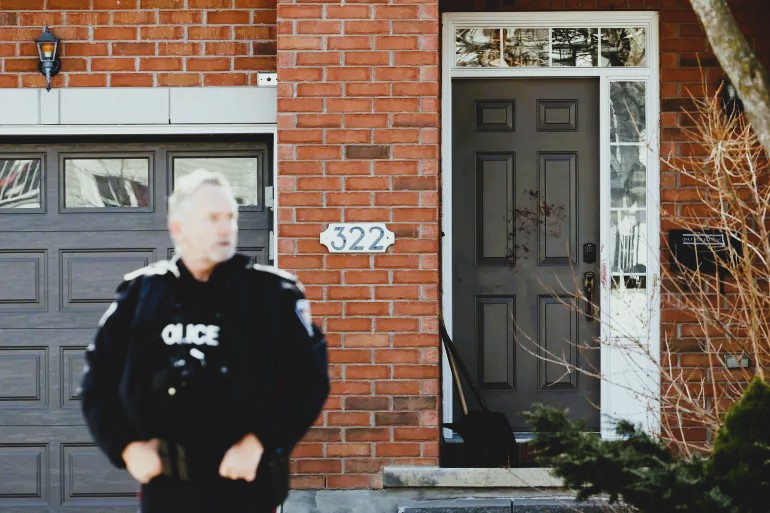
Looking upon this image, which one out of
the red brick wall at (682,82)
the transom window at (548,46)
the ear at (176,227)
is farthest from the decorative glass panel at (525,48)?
the ear at (176,227)

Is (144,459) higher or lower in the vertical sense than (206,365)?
lower

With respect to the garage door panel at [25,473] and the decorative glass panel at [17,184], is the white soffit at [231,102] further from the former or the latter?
the garage door panel at [25,473]

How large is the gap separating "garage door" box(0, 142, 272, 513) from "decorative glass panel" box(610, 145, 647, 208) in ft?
6.65

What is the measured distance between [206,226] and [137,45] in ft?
12.3

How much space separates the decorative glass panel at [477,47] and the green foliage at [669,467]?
3356 mm

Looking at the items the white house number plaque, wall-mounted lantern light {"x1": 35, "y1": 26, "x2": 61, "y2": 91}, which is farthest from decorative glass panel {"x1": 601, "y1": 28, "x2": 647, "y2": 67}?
wall-mounted lantern light {"x1": 35, "y1": 26, "x2": 61, "y2": 91}

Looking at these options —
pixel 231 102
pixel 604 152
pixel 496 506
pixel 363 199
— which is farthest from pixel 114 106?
pixel 496 506

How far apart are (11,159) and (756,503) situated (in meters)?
4.69

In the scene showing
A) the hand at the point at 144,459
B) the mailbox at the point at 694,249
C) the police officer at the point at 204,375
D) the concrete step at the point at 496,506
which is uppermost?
the mailbox at the point at 694,249

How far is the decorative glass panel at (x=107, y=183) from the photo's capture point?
6.73 m

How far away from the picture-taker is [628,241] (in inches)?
267

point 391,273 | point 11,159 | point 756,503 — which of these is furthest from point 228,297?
point 11,159

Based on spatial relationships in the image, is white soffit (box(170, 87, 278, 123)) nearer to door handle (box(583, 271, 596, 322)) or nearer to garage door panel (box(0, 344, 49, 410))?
garage door panel (box(0, 344, 49, 410))

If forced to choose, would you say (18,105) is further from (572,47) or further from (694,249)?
(694,249)
